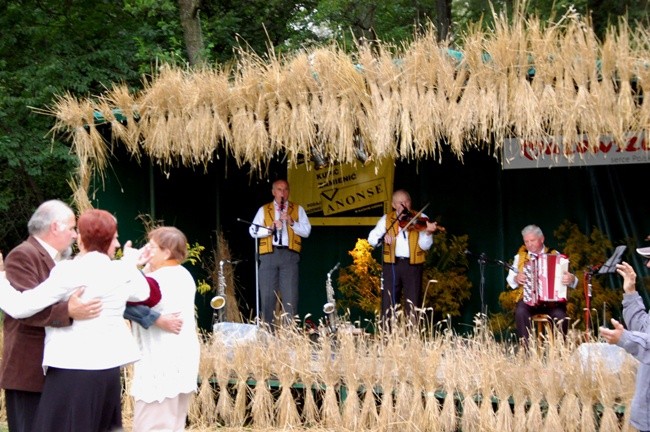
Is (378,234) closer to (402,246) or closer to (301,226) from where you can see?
(402,246)

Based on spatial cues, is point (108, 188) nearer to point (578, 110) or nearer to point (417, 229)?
point (417, 229)

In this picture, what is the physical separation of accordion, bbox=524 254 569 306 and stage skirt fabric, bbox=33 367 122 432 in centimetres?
422

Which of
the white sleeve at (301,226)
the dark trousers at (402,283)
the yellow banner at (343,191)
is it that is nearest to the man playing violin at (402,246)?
the dark trousers at (402,283)

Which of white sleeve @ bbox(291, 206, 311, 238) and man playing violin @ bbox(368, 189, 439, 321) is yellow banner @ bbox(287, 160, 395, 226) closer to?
white sleeve @ bbox(291, 206, 311, 238)

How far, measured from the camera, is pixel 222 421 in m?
6.93

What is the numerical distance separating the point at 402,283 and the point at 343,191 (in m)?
1.86

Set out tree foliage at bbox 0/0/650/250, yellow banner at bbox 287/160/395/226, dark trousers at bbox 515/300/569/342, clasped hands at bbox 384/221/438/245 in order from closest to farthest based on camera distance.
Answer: dark trousers at bbox 515/300/569/342 < clasped hands at bbox 384/221/438/245 < yellow banner at bbox 287/160/395/226 < tree foliage at bbox 0/0/650/250

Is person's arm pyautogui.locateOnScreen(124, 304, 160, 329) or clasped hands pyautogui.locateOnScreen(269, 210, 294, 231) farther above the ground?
clasped hands pyautogui.locateOnScreen(269, 210, 294, 231)

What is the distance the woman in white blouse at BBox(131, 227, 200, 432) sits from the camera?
4629 millimetres

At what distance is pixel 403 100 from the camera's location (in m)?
6.81

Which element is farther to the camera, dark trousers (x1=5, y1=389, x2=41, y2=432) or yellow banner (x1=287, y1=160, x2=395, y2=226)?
yellow banner (x1=287, y1=160, x2=395, y2=226)

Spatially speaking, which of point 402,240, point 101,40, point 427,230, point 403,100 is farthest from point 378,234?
point 101,40

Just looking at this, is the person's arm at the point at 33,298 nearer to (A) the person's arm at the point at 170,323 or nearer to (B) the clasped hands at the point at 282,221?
(A) the person's arm at the point at 170,323

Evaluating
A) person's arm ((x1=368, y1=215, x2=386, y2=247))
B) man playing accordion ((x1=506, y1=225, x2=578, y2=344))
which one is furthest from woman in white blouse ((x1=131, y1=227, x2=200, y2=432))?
person's arm ((x1=368, y1=215, x2=386, y2=247))
